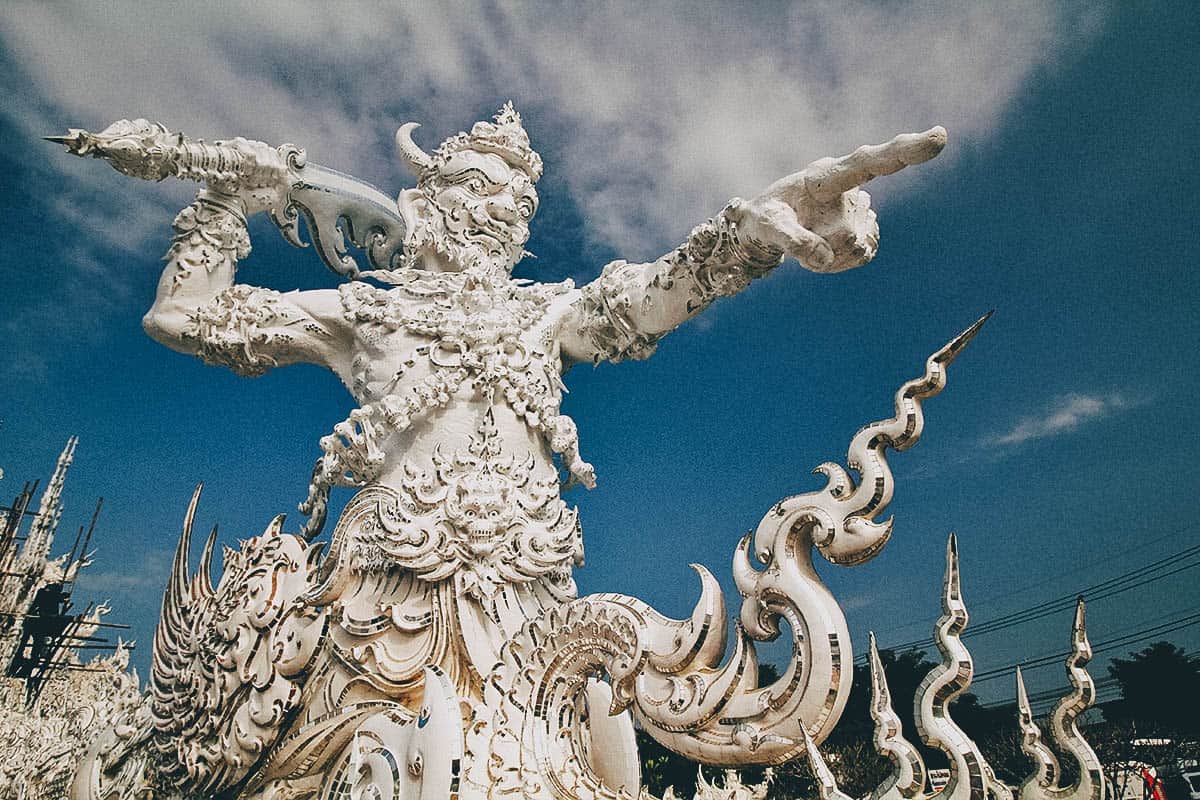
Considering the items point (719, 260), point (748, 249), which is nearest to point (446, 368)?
point (719, 260)

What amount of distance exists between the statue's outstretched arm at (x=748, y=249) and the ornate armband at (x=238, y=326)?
133 cm

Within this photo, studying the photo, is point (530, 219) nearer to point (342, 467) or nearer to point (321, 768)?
point (342, 467)

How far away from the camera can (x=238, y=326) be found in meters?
3.37

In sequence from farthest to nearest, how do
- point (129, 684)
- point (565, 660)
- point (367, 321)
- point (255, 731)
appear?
point (129, 684) → point (367, 321) → point (255, 731) → point (565, 660)

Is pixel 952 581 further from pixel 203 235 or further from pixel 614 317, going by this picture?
pixel 203 235

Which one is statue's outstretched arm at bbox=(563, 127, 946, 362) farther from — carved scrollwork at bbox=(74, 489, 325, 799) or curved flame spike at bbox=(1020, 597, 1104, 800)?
carved scrollwork at bbox=(74, 489, 325, 799)

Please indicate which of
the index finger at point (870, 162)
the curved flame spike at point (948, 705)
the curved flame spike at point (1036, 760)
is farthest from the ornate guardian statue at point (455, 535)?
the curved flame spike at point (1036, 760)

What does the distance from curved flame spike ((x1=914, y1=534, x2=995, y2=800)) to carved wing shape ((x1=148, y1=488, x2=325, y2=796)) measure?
1.69m

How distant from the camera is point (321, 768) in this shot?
2.34 m

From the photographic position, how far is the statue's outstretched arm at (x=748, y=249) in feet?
6.71

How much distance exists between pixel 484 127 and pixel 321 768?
2848mm

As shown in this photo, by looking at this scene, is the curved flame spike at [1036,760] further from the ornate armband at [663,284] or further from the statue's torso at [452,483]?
the statue's torso at [452,483]

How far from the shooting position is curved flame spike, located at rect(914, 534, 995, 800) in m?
1.40

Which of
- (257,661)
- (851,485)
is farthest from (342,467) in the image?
(851,485)
